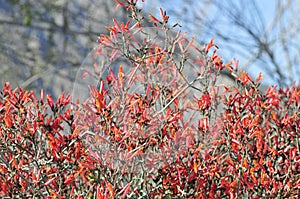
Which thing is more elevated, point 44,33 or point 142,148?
point 44,33

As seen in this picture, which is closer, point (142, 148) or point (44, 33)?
point (142, 148)

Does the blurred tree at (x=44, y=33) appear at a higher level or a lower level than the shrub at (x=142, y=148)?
higher

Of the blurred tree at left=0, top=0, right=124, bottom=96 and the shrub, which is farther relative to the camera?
the blurred tree at left=0, top=0, right=124, bottom=96

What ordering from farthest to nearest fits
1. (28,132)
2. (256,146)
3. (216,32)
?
(216,32)
(256,146)
(28,132)

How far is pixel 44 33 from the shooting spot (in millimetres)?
5562

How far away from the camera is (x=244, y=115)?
1.42 metres

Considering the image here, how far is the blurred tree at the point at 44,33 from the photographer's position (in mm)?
5355

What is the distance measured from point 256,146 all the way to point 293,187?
0.16 meters

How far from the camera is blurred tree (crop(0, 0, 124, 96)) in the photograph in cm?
536

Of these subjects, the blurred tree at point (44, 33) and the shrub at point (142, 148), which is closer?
the shrub at point (142, 148)

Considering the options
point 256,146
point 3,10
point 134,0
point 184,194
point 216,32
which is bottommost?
point 184,194

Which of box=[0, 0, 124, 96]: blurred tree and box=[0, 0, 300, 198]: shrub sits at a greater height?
box=[0, 0, 124, 96]: blurred tree

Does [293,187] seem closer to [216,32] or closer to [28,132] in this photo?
[28,132]

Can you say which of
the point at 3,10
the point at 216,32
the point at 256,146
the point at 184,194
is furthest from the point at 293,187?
the point at 3,10
